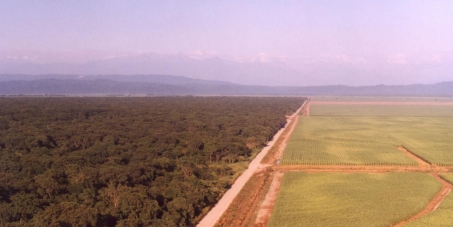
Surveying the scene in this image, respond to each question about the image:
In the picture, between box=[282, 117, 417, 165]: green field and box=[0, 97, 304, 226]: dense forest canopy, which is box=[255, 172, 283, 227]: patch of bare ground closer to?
box=[0, 97, 304, 226]: dense forest canopy

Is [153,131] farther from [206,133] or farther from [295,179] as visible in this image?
[295,179]

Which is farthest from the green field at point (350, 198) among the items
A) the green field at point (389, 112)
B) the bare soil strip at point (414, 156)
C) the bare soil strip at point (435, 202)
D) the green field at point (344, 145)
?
the green field at point (389, 112)

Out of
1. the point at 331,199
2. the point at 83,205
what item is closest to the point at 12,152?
the point at 83,205

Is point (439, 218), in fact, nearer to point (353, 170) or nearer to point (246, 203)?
point (246, 203)

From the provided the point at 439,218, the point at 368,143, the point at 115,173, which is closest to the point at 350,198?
the point at 439,218

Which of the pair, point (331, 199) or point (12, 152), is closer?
point (331, 199)

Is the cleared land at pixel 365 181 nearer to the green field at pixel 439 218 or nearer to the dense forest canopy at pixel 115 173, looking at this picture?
the green field at pixel 439 218
